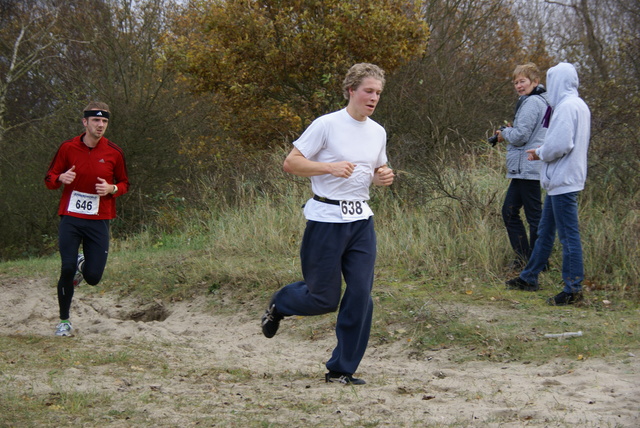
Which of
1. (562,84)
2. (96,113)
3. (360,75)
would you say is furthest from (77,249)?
(562,84)

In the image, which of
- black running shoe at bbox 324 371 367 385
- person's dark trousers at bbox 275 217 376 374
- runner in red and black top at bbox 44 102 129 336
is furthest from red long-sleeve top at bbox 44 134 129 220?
black running shoe at bbox 324 371 367 385

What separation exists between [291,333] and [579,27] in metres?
21.9

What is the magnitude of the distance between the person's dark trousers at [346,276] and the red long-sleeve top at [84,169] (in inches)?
107

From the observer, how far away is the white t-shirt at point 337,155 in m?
5.07

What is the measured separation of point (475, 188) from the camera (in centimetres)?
1017

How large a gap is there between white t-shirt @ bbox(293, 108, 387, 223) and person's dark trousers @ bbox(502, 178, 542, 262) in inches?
131

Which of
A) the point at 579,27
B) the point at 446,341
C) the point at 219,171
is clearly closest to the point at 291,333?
the point at 446,341

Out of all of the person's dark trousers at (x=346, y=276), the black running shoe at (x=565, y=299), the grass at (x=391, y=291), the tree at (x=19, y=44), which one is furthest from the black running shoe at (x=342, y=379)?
the tree at (x=19, y=44)

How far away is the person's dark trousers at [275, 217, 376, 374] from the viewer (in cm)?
509

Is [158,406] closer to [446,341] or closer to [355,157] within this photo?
[355,157]

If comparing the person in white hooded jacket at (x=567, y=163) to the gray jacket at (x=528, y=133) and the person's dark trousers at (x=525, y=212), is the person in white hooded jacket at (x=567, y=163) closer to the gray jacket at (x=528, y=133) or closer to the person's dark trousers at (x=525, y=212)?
the gray jacket at (x=528, y=133)

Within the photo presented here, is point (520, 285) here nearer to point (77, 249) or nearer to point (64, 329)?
point (77, 249)

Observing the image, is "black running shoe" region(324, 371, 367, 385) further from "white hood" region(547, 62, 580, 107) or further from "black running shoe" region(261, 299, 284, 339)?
"white hood" region(547, 62, 580, 107)

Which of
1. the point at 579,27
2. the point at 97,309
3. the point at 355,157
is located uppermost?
the point at 579,27
